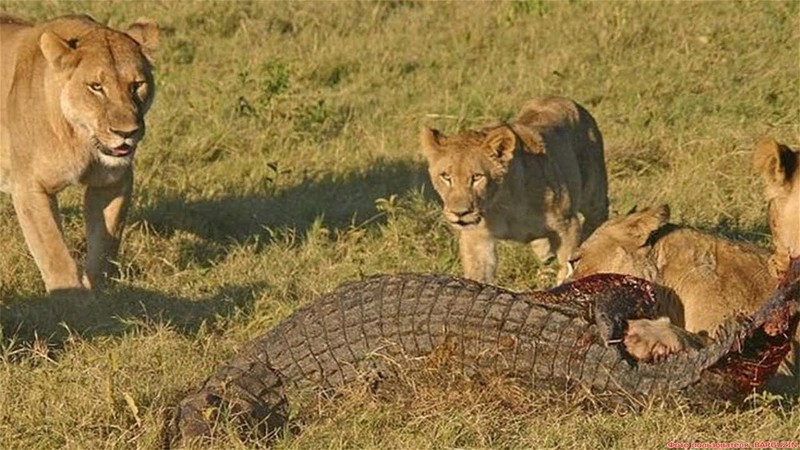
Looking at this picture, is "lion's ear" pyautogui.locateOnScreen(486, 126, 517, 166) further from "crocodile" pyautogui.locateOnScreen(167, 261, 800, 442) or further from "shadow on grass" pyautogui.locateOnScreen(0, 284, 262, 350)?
"crocodile" pyautogui.locateOnScreen(167, 261, 800, 442)

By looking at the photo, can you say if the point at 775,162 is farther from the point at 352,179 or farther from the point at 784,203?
the point at 352,179

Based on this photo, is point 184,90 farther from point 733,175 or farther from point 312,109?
point 733,175

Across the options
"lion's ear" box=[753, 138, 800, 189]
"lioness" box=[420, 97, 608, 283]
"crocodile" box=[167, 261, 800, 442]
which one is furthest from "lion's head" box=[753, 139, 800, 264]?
"lioness" box=[420, 97, 608, 283]

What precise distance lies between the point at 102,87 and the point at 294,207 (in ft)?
5.39

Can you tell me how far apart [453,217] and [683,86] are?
130 inches

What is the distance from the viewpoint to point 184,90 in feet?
33.1

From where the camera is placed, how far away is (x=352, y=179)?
344 inches

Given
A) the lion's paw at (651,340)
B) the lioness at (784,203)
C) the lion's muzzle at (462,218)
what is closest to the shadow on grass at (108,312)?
the lion's muzzle at (462,218)

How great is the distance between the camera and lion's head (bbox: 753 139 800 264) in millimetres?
5047

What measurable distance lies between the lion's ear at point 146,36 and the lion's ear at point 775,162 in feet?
9.82

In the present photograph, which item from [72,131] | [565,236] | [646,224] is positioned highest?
[646,224]

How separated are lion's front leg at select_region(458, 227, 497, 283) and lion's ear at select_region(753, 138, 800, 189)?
2.08 metres

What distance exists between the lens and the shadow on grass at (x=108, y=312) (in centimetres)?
606

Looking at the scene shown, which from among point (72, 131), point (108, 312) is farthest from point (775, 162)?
point (72, 131)
